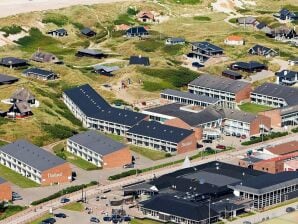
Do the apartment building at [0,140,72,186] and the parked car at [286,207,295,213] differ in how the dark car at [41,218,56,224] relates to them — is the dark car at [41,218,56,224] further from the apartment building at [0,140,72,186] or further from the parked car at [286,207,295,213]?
the parked car at [286,207,295,213]

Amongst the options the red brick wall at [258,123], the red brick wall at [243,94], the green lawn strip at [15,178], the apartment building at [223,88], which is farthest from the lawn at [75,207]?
the red brick wall at [243,94]

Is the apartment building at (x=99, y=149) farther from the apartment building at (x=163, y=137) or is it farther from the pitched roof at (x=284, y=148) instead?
the pitched roof at (x=284, y=148)

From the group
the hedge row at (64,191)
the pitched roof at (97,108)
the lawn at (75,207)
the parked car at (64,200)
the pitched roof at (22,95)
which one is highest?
the lawn at (75,207)

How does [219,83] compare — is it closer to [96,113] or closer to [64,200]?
[96,113]

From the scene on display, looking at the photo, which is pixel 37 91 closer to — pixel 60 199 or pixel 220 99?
pixel 220 99

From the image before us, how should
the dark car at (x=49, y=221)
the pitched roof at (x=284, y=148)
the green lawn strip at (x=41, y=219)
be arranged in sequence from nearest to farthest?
the dark car at (x=49, y=221) → the green lawn strip at (x=41, y=219) → the pitched roof at (x=284, y=148)

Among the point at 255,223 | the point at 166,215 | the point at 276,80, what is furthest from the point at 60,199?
the point at 276,80
